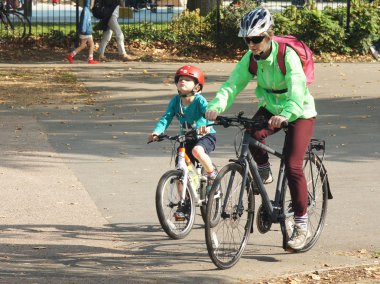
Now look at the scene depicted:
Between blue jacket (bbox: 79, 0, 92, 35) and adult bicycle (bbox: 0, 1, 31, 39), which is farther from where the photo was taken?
adult bicycle (bbox: 0, 1, 31, 39)

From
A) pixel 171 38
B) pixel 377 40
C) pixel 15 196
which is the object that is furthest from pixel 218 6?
pixel 15 196

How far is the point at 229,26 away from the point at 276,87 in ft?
47.2

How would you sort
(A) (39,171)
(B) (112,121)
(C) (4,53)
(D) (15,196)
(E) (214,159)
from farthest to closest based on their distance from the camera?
(C) (4,53), (B) (112,121), (E) (214,159), (A) (39,171), (D) (15,196)

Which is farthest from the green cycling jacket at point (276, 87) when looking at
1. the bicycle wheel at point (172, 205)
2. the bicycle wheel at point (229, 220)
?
the bicycle wheel at point (172, 205)

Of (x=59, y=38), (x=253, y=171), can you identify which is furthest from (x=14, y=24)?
(x=253, y=171)

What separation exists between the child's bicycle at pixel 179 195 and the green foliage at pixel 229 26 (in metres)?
13.5

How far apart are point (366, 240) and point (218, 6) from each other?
47.0 ft

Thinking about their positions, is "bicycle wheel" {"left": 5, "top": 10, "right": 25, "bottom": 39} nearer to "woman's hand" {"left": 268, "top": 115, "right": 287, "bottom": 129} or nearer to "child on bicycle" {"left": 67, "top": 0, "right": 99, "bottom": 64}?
"child on bicycle" {"left": 67, "top": 0, "right": 99, "bottom": 64}

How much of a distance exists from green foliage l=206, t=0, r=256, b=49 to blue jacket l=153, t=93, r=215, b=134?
13.3 m

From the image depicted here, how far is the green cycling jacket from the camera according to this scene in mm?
6984

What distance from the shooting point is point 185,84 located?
7.95 metres

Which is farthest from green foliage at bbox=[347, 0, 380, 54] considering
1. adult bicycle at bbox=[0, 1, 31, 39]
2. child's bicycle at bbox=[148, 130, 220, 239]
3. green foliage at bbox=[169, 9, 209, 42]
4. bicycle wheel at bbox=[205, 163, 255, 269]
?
bicycle wheel at bbox=[205, 163, 255, 269]

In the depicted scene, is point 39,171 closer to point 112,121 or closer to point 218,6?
point 112,121

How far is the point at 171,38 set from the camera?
72.8 feet
